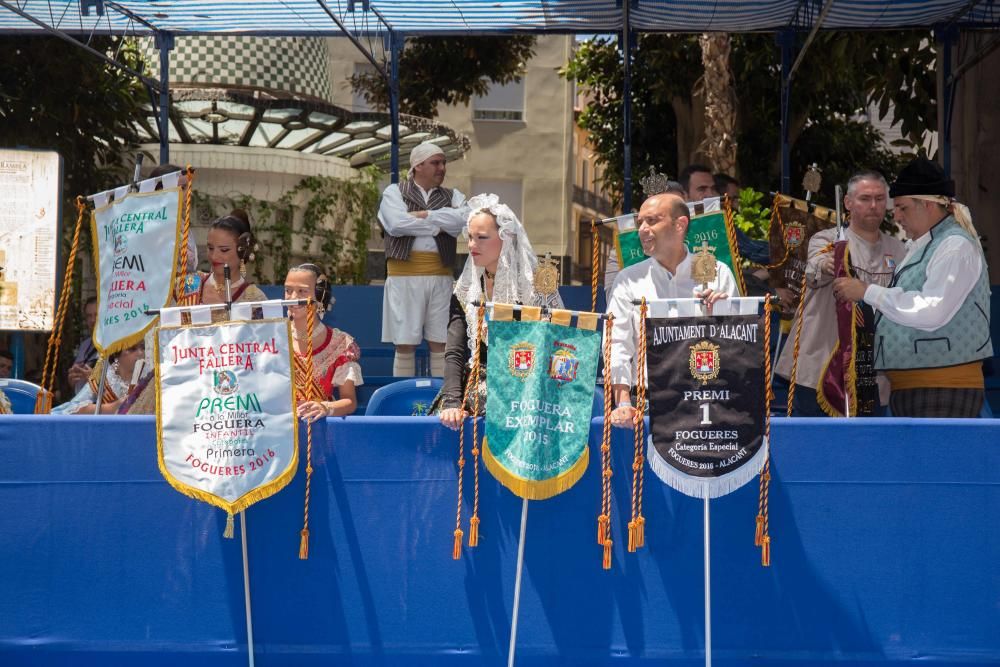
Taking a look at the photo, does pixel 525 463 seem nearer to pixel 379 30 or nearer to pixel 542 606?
pixel 542 606

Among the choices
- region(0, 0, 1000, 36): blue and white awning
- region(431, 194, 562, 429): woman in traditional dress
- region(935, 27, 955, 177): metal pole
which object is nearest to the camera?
region(431, 194, 562, 429): woman in traditional dress

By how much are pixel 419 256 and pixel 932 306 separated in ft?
11.5

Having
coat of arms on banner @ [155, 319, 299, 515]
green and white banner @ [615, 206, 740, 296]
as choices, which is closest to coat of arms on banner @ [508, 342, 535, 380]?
coat of arms on banner @ [155, 319, 299, 515]

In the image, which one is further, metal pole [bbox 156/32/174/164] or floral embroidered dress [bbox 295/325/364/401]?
metal pole [bbox 156/32/174/164]

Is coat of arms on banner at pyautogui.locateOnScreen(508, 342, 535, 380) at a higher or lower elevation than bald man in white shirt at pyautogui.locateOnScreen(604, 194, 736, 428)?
lower

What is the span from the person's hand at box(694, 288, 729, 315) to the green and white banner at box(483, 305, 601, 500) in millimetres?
420

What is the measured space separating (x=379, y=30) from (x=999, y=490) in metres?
6.37

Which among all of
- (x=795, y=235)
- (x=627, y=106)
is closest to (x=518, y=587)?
(x=795, y=235)

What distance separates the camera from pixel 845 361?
6152mm

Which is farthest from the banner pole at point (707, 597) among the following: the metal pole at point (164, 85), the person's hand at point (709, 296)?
the metal pole at point (164, 85)

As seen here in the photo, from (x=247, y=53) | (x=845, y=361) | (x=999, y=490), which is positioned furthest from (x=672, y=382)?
(x=247, y=53)

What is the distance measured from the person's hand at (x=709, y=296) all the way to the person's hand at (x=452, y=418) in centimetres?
102

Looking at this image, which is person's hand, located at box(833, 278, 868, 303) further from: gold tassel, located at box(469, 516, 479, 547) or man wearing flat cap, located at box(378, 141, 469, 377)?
man wearing flat cap, located at box(378, 141, 469, 377)

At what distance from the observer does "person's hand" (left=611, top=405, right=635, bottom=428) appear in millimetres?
4676
